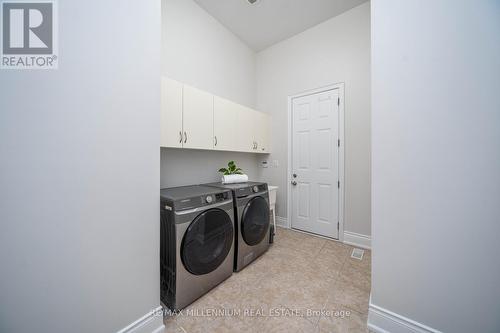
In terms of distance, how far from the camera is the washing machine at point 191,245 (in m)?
1.37

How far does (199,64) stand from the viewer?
2.47 meters

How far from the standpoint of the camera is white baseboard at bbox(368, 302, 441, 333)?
1087mm

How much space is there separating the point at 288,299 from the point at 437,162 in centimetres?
145

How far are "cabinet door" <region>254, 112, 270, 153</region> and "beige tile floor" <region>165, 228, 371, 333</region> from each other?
1.70 metres

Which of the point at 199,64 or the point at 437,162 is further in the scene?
the point at 199,64

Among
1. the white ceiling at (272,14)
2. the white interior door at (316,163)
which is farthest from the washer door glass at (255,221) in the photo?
the white ceiling at (272,14)

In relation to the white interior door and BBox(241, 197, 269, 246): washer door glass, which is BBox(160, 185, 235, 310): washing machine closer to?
BBox(241, 197, 269, 246): washer door glass

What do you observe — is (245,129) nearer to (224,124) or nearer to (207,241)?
(224,124)

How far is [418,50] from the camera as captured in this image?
1063 mm

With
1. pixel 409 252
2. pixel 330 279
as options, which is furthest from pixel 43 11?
pixel 330 279

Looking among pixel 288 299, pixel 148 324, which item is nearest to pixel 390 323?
pixel 288 299

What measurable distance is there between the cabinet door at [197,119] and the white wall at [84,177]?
750 mm

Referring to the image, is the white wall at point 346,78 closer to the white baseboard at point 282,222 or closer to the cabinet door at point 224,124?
the white baseboard at point 282,222

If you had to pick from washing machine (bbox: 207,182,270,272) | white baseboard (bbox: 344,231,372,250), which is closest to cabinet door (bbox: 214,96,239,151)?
washing machine (bbox: 207,182,270,272)
